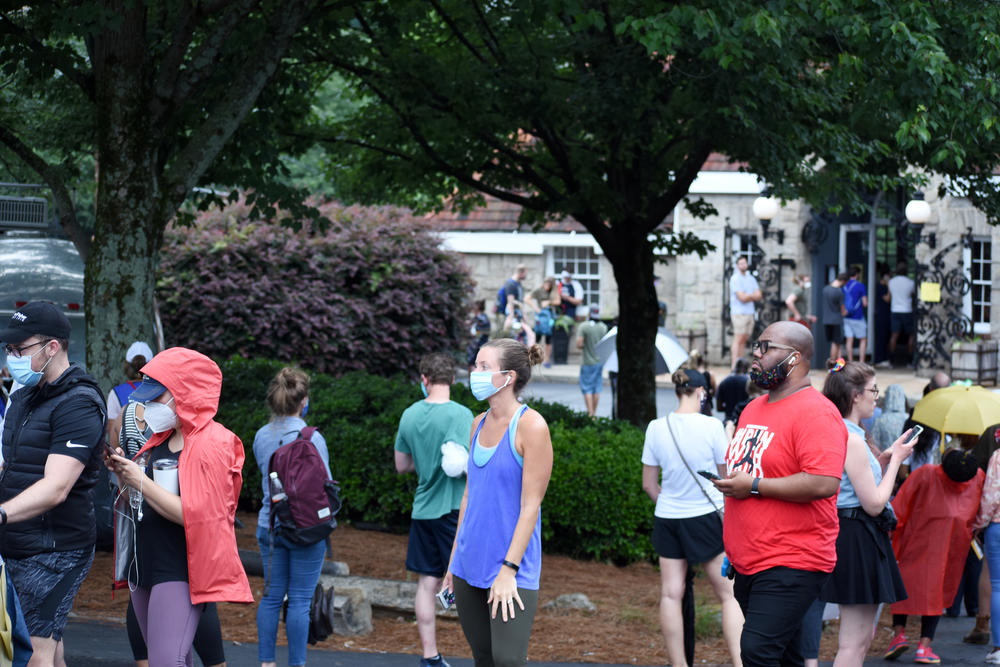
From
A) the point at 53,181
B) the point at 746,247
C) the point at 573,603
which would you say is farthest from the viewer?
the point at 746,247

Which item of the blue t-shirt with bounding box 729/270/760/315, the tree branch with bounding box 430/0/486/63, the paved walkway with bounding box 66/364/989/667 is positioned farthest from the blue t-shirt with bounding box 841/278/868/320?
the paved walkway with bounding box 66/364/989/667

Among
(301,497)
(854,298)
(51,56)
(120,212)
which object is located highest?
(51,56)

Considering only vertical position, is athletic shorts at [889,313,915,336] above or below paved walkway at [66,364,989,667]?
above

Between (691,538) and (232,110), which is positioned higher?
(232,110)

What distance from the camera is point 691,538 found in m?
6.52

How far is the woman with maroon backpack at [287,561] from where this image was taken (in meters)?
6.13

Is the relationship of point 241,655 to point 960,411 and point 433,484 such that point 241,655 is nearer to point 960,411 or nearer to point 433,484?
point 433,484

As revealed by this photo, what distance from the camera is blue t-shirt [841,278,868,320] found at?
72.6 ft

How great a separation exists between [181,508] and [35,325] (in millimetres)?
1068

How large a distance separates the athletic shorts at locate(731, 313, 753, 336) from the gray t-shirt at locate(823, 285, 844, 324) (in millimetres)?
1401

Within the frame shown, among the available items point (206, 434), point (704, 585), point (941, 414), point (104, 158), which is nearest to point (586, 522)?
point (704, 585)

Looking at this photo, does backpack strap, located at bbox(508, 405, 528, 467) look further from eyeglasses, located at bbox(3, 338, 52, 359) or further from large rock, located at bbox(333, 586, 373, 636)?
large rock, located at bbox(333, 586, 373, 636)

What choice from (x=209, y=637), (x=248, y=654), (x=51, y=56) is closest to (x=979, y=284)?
(x=51, y=56)

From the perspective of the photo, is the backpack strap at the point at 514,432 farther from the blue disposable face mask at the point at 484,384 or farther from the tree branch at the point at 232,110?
the tree branch at the point at 232,110
